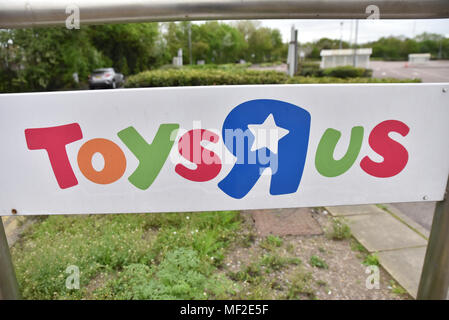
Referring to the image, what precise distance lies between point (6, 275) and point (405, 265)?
2653mm

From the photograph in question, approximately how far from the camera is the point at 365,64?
32.4m

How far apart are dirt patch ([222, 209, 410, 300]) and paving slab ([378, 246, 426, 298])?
0.07 meters

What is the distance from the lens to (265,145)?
121cm

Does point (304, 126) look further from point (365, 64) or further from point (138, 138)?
point (365, 64)

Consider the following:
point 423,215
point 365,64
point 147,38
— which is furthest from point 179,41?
point 423,215

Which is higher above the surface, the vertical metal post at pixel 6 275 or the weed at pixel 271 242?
the vertical metal post at pixel 6 275

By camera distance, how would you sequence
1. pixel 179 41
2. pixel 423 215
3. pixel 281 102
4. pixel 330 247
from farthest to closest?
pixel 179 41, pixel 423 215, pixel 330 247, pixel 281 102

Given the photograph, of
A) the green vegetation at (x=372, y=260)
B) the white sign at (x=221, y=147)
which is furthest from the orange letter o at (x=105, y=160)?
the green vegetation at (x=372, y=260)

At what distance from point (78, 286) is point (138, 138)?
1481 mm

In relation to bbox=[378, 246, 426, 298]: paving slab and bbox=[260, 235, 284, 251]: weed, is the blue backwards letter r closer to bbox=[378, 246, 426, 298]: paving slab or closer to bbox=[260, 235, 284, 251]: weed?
bbox=[260, 235, 284, 251]: weed

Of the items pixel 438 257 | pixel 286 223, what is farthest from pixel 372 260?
pixel 438 257

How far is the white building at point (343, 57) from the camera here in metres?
31.1

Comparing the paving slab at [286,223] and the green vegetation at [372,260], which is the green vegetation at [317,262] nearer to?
the green vegetation at [372,260]

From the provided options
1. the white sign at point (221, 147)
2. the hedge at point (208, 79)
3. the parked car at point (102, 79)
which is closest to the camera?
the white sign at point (221, 147)
